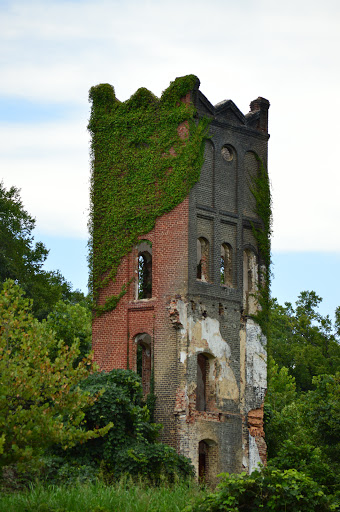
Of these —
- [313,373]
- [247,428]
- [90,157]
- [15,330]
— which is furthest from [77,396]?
[313,373]

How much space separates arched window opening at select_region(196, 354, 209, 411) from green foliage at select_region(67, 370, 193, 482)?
3473mm

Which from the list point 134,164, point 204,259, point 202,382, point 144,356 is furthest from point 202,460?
point 134,164

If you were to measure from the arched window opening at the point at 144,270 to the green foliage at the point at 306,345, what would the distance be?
21118 mm

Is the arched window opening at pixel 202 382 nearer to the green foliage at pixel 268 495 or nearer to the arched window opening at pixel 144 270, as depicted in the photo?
the arched window opening at pixel 144 270

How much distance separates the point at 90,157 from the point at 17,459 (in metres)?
16.3

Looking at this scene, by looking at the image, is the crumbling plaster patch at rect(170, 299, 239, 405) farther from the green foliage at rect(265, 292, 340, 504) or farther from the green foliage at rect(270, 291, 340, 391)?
the green foliage at rect(270, 291, 340, 391)

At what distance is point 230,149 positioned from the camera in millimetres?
32375

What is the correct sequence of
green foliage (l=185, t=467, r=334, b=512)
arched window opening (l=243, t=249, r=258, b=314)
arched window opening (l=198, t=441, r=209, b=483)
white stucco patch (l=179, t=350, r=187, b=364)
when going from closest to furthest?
green foliage (l=185, t=467, r=334, b=512) < white stucco patch (l=179, t=350, r=187, b=364) < arched window opening (l=198, t=441, r=209, b=483) < arched window opening (l=243, t=249, r=258, b=314)

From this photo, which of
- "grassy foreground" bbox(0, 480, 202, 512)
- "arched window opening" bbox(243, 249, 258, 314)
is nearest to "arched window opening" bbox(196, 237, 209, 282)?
"arched window opening" bbox(243, 249, 258, 314)

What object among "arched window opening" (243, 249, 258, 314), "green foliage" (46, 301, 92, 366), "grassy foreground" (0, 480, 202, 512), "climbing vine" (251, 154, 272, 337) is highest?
"climbing vine" (251, 154, 272, 337)

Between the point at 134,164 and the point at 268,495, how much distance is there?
1558 centimetres

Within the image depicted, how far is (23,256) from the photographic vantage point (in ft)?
154

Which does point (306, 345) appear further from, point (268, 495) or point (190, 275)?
point (268, 495)

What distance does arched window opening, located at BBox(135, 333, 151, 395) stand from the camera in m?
30.7
